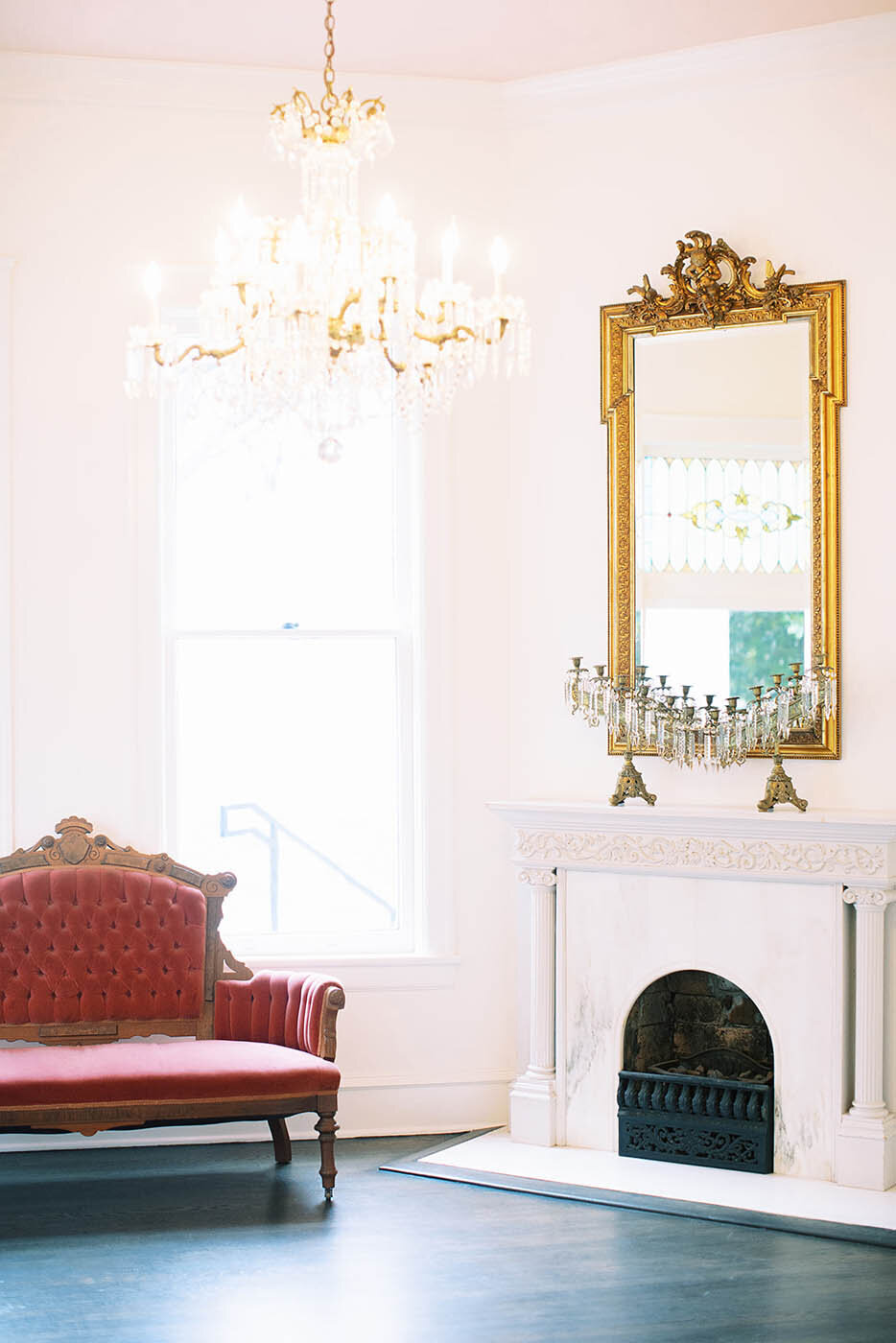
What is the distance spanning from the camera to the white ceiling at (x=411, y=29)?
4.52 metres

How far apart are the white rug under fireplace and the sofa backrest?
37.1 inches

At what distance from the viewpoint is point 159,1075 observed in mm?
4180

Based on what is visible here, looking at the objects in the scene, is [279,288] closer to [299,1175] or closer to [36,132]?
[36,132]

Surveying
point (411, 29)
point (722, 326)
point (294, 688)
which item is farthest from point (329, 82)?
point (294, 688)

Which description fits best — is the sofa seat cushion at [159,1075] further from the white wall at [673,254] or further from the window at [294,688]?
the white wall at [673,254]

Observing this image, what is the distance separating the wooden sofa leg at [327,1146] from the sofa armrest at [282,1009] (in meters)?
0.19

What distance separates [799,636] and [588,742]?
0.80 m

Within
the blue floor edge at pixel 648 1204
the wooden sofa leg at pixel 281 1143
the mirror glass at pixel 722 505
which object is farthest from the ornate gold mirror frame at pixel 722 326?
the wooden sofa leg at pixel 281 1143

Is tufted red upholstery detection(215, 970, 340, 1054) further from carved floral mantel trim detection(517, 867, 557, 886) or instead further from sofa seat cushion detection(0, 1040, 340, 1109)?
carved floral mantel trim detection(517, 867, 557, 886)

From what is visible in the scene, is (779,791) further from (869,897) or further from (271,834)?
(271,834)

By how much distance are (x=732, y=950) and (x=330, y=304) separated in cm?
242

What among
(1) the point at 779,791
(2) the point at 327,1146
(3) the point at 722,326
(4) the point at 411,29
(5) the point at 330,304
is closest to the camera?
(5) the point at 330,304

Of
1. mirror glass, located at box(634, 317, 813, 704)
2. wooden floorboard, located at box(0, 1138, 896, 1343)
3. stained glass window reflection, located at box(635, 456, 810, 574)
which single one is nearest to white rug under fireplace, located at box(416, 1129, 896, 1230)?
wooden floorboard, located at box(0, 1138, 896, 1343)

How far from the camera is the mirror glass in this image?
4.70m
